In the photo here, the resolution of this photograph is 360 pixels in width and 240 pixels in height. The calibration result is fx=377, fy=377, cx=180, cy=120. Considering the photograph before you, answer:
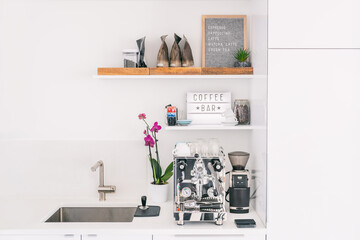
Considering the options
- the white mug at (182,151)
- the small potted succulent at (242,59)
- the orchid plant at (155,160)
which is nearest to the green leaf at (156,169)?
the orchid plant at (155,160)

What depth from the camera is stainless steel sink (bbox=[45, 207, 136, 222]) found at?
8.48ft

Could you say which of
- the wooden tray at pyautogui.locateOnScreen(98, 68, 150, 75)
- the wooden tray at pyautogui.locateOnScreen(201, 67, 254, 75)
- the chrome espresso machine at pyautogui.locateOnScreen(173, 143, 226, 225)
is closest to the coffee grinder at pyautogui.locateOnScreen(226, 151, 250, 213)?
the chrome espresso machine at pyautogui.locateOnScreen(173, 143, 226, 225)

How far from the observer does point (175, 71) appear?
2523 mm

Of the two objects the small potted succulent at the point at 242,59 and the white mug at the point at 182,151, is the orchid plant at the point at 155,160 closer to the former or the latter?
the white mug at the point at 182,151

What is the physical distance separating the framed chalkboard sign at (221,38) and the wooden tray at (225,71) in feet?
0.53

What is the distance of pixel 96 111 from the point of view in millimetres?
2711

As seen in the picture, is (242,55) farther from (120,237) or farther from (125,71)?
(120,237)

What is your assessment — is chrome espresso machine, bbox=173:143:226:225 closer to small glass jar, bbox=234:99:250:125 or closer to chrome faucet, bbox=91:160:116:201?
small glass jar, bbox=234:99:250:125

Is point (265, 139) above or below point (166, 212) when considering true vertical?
above
